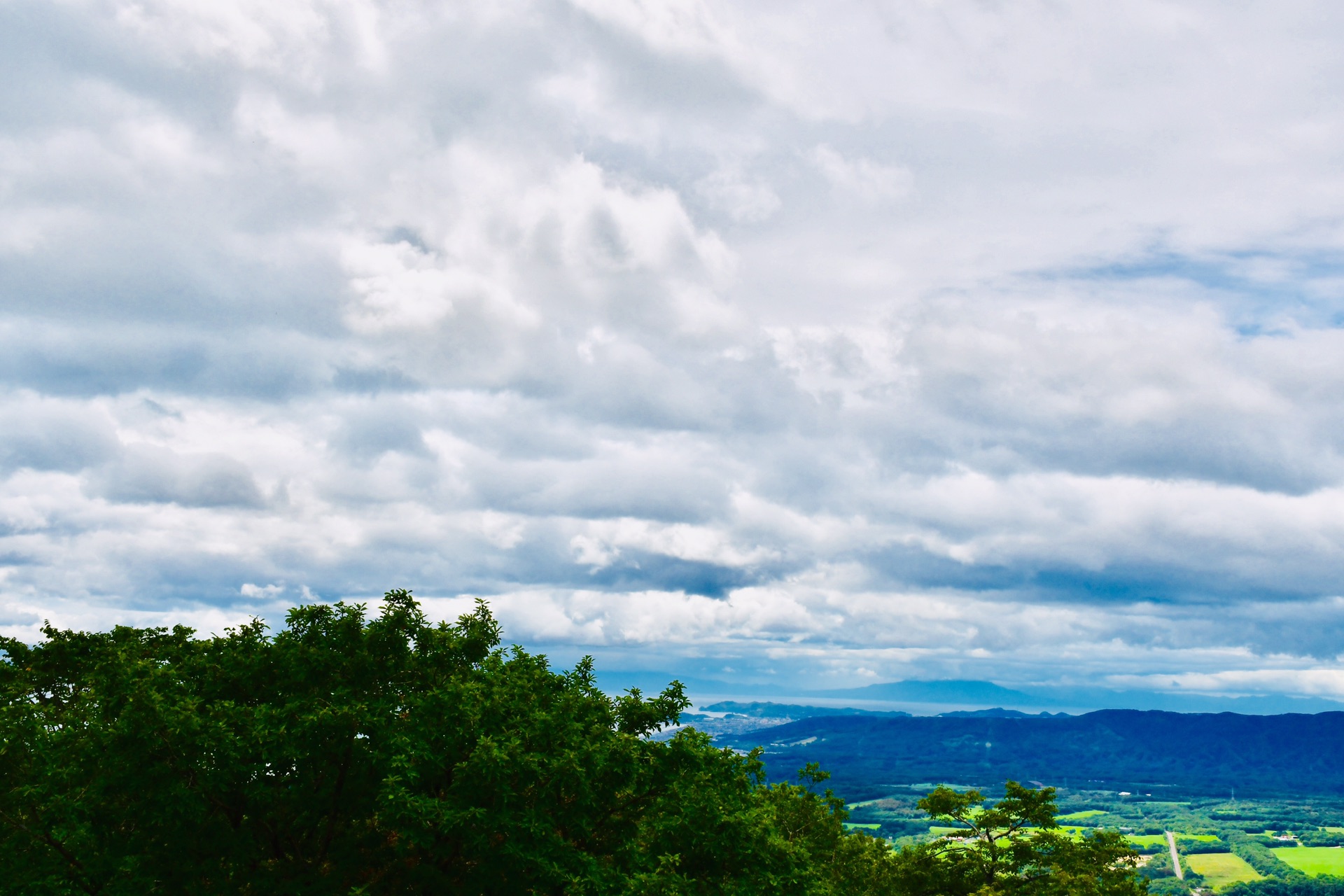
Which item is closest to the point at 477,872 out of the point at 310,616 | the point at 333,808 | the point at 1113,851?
the point at 333,808

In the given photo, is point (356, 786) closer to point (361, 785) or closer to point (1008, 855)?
point (361, 785)

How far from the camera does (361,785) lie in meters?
30.2

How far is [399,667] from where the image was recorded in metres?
33.5

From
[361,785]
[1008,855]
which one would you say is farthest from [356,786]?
[1008,855]

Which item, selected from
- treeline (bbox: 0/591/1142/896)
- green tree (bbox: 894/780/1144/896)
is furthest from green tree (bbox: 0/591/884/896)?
green tree (bbox: 894/780/1144/896)

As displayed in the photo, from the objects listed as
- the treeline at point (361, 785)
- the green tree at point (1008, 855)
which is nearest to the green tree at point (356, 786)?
the treeline at point (361, 785)

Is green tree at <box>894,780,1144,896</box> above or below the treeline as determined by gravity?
below

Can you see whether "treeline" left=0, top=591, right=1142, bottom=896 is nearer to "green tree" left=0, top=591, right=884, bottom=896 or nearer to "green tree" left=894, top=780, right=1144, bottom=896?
"green tree" left=0, top=591, right=884, bottom=896

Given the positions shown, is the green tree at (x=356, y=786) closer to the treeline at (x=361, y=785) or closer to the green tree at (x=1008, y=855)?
the treeline at (x=361, y=785)

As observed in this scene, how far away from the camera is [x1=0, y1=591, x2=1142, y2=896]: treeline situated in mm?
27453

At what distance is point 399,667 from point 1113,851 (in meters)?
45.0

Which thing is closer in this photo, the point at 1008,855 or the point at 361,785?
the point at 361,785

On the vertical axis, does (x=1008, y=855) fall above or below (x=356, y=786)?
below

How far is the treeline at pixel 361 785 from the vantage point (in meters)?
27.5
